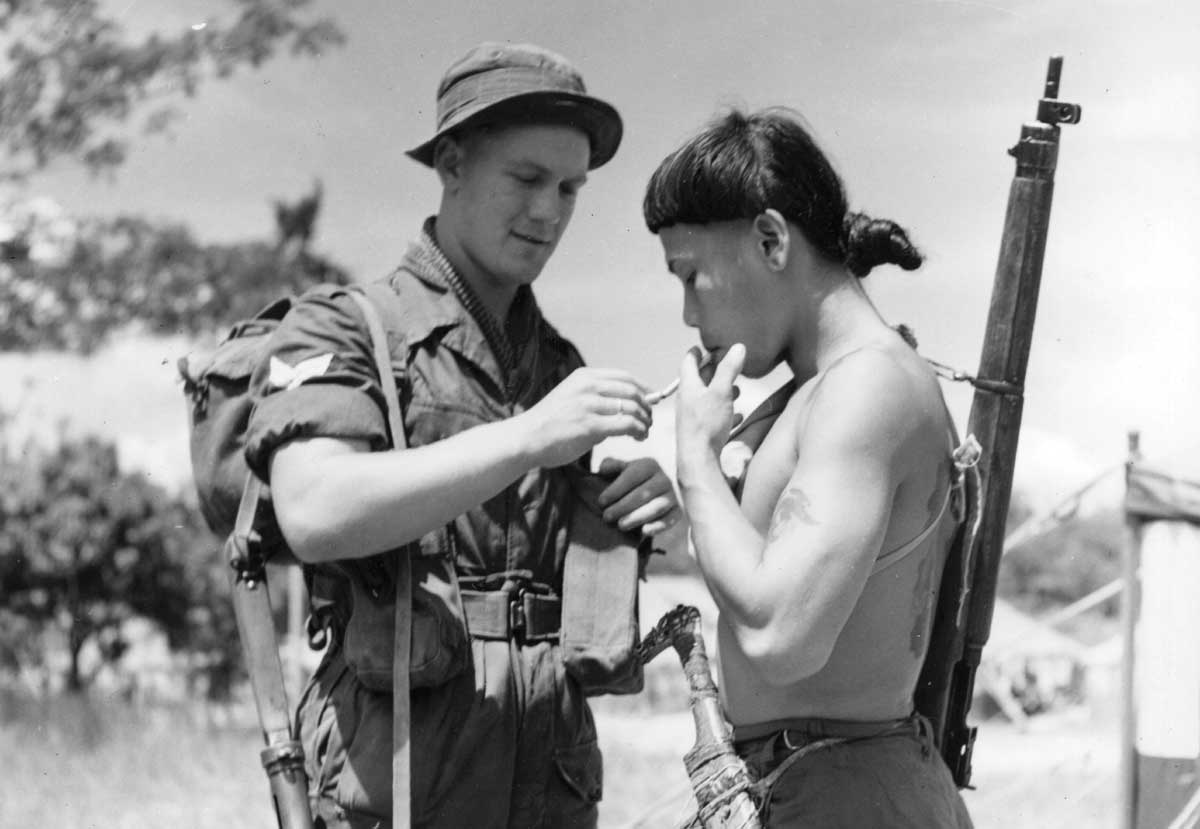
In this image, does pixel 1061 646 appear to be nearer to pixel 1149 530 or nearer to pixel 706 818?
pixel 1149 530

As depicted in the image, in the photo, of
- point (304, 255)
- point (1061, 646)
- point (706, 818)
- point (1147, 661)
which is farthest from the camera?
point (1061, 646)

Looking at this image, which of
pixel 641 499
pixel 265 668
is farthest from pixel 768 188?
pixel 265 668

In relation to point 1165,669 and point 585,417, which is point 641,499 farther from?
point 1165,669

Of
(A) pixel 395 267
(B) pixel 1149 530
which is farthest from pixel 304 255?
(A) pixel 395 267

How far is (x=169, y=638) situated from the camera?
23.4m

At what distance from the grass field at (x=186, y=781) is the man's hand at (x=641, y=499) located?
2.72m

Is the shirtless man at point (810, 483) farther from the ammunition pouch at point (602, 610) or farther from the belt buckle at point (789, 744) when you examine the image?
the ammunition pouch at point (602, 610)

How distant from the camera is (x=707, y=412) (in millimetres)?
2018

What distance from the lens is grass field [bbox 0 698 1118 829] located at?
692 centimetres

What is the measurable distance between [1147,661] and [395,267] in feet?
10.7

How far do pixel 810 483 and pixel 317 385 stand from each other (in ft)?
2.67

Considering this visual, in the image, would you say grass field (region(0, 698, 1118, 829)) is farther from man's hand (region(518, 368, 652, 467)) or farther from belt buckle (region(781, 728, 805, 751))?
man's hand (region(518, 368, 652, 467))

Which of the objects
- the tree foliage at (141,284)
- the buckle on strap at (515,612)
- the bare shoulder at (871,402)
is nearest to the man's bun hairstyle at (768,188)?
the bare shoulder at (871,402)

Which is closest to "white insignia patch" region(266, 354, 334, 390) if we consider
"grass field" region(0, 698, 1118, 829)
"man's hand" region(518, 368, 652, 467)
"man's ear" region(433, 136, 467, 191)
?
"man's hand" region(518, 368, 652, 467)
